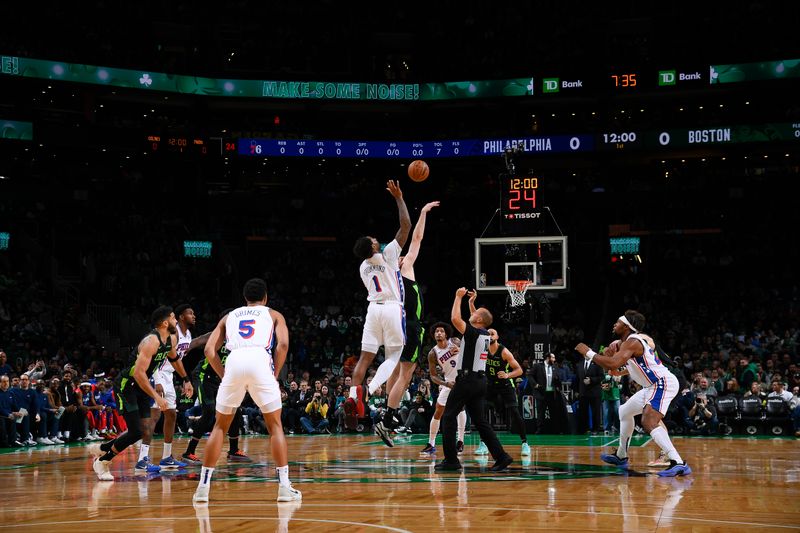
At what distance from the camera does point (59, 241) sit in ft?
110

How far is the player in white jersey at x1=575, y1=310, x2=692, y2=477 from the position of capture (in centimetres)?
1123

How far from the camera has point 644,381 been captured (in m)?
11.8

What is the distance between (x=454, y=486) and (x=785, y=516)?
3417 millimetres

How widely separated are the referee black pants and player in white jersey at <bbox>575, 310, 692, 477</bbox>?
1.33 m

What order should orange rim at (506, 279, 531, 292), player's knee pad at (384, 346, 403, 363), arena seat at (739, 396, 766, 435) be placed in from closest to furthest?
player's knee pad at (384, 346, 403, 363) < arena seat at (739, 396, 766, 435) < orange rim at (506, 279, 531, 292)

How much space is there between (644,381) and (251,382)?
558 cm

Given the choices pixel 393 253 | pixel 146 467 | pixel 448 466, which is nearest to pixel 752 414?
pixel 448 466

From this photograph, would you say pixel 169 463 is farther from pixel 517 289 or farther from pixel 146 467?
pixel 517 289

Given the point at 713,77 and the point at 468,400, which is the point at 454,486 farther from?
the point at 713,77

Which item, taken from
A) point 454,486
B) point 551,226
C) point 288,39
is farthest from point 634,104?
point 454,486

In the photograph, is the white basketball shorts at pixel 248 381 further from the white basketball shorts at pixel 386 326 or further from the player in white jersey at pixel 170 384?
the player in white jersey at pixel 170 384

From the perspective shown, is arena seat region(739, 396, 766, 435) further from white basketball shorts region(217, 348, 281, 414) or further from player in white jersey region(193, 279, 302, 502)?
white basketball shorts region(217, 348, 281, 414)

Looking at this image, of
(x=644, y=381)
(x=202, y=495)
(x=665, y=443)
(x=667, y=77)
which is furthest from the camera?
(x=667, y=77)

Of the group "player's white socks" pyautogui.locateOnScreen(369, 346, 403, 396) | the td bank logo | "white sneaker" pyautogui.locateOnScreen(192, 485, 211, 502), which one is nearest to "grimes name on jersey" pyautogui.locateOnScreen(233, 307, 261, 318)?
"white sneaker" pyautogui.locateOnScreen(192, 485, 211, 502)
